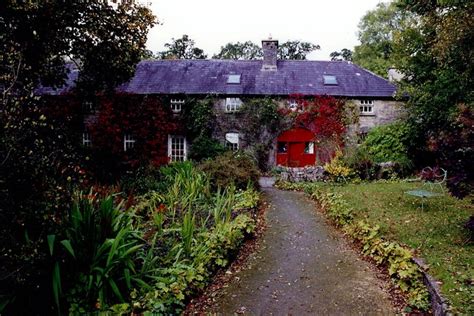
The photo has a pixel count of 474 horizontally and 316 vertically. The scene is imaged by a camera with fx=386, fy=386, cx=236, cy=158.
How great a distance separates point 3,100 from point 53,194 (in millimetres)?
1268

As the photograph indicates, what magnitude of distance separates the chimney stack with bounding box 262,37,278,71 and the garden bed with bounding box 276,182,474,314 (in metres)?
13.2

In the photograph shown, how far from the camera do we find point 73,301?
17.1 feet

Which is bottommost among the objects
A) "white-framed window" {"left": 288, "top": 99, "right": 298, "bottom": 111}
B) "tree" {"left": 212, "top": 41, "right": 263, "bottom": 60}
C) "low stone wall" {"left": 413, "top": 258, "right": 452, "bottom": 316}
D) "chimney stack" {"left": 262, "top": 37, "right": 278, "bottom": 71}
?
"low stone wall" {"left": 413, "top": 258, "right": 452, "bottom": 316}

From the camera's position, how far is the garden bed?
5.63 meters

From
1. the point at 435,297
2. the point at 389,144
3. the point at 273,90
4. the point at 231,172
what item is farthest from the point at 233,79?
the point at 435,297

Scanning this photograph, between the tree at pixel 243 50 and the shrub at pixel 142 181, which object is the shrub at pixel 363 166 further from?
the tree at pixel 243 50

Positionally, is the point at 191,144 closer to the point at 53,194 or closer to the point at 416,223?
the point at 416,223

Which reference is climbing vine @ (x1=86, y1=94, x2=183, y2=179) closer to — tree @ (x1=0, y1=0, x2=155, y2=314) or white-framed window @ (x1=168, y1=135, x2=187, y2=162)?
white-framed window @ (x1=168, y1=135, x2=187, y2=162)

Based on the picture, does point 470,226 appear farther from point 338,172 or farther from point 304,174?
point 304,174

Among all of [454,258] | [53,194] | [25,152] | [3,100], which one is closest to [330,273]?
[454,258]

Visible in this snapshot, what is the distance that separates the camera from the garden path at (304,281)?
5.85 meters

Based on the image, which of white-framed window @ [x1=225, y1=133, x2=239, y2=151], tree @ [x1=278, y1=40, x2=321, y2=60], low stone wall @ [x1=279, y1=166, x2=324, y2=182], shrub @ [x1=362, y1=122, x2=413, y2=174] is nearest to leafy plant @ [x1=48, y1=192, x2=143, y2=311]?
low stone wall @ [x1=279, y1=166, x2=324, y2=182]

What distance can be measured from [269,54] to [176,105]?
7.18 m

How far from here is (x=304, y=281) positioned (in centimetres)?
682
